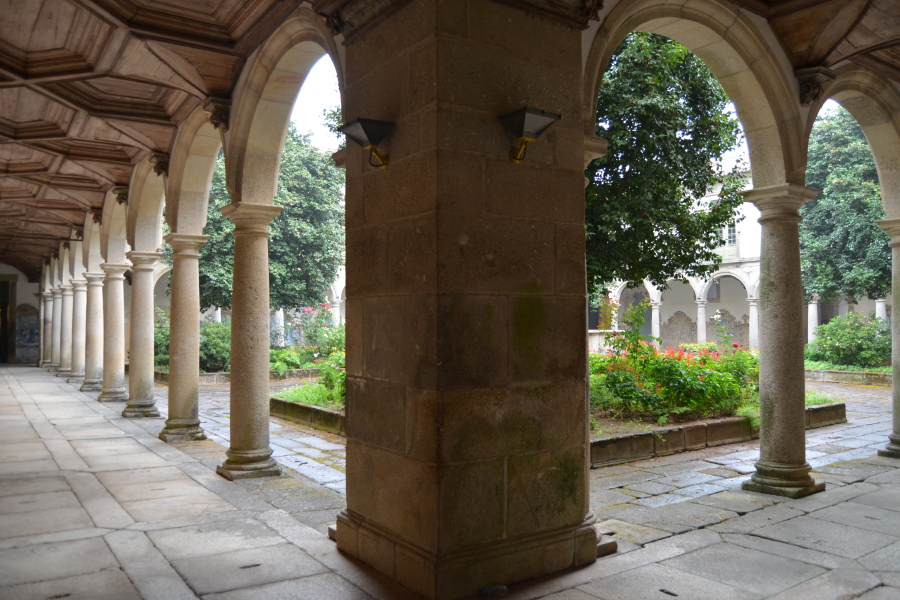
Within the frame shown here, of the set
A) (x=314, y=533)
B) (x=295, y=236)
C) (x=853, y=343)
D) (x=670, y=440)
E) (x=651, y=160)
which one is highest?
(x=295, y=236)

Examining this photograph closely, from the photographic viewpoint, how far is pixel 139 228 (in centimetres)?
1037

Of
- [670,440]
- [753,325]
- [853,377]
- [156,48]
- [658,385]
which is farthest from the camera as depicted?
[753,325]

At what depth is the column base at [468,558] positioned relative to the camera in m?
3.49

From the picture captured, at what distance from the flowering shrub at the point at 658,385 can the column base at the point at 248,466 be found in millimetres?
4045

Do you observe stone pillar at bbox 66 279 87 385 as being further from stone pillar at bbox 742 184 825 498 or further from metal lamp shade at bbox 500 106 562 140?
metal lamp shade at bbox 500 106 562 140

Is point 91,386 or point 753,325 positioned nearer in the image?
point 91,386

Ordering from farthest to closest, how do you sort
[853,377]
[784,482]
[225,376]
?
1. [225,376]
2. [853,377]
3. [784,482]

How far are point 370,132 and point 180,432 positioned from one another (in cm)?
587

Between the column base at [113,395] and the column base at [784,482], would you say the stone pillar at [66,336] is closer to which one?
the column base at [113,395]

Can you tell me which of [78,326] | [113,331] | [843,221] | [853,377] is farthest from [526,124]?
[843,221]

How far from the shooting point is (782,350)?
19.2 feet

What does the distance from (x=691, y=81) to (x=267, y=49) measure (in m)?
5.15

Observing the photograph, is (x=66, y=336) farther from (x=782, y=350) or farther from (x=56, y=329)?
(x=782, y=350)

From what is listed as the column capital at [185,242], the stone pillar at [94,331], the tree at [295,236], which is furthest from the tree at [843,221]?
the stone pillar at [94,331]
